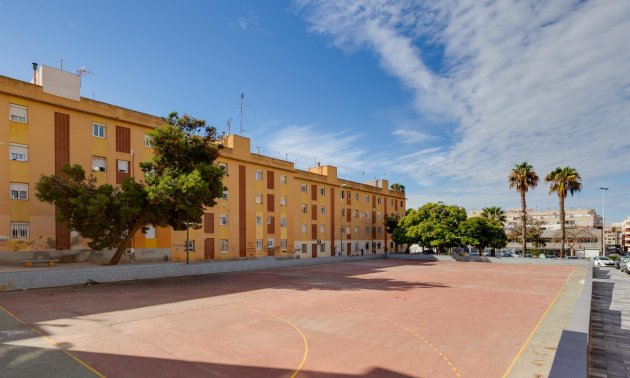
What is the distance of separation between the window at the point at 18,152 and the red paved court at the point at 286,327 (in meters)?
12.6

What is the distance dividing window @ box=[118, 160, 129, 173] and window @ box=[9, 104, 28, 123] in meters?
7.81

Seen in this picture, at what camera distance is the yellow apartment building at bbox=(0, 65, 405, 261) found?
2812 centimetres

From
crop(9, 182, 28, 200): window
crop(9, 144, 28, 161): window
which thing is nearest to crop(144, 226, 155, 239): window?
crop(9, 182, 28, 200): window

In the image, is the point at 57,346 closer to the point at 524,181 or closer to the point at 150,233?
the point at 150,233

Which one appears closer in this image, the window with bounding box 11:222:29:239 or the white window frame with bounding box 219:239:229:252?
the window with bounding box 11:222:29:239

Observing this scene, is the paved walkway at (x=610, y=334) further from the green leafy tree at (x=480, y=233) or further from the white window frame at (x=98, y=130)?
the white window frame at (x=98, y=130)

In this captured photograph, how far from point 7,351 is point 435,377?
12.6 meters

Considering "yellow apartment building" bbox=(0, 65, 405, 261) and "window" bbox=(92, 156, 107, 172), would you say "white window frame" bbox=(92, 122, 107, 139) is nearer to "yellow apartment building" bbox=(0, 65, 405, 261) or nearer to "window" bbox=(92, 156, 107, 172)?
"yellow apartment building" bbox=(0, 65, 405, 261)

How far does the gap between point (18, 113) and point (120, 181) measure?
9259 mm

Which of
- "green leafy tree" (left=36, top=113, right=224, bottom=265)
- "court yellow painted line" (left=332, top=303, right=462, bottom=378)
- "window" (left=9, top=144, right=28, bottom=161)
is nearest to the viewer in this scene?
"court yellow painted line" (left=332, top=303, right=462, bottom=378)

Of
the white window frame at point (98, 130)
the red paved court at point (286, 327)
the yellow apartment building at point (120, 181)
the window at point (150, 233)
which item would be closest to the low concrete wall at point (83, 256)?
the yellow apartment building at point (120, 181)

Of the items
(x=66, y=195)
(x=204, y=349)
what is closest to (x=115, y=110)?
(x=66, y=195)

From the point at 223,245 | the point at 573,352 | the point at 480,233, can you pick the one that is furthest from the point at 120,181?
the point at 480,233

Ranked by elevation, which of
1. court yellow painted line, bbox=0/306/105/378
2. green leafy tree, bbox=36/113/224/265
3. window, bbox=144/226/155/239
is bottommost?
court yellow painted line, bbox=0/306/105/378
